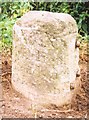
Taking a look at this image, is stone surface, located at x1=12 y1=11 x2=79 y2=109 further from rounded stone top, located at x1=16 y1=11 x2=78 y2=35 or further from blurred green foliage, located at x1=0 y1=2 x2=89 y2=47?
blurred green foliage, located at x1=0 y1=2 x2=89 y2=47

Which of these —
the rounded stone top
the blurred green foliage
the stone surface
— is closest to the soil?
the stone surface

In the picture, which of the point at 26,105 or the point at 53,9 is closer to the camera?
the point at 26,105

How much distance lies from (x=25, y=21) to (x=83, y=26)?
1950mm

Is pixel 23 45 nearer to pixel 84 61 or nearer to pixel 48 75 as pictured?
pixel 48 75

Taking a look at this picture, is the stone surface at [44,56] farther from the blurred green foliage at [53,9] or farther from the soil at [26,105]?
the blurred green foliage at [53,9]

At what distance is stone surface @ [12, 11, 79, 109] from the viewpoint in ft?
9.75

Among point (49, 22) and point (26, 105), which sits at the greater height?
point (49, 22)

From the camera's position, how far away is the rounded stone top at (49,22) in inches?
118

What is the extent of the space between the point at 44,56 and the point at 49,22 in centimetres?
26

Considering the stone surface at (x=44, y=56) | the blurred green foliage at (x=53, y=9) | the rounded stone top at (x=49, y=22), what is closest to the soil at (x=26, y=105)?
the stone surface at (x=44, y=56)

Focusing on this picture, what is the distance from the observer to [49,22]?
3000 millimetres

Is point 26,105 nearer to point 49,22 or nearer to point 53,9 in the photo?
point 49,22

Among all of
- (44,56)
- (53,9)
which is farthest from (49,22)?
(53,9)

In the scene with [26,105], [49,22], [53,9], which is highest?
[49,22]
